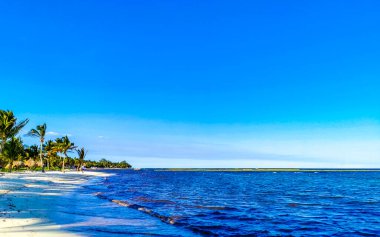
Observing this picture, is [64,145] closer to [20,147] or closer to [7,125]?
[20,147]

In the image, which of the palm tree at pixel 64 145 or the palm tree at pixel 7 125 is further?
the palm tree at pixel 64 145

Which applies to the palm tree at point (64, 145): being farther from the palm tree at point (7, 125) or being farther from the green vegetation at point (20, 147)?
the palm tree at point (7, 125)

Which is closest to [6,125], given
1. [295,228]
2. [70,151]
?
[70,151]

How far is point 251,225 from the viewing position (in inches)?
770

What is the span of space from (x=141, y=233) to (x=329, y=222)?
14185 millimetres

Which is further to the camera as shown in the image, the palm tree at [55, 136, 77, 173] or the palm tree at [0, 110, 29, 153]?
the palm tree at [55, 136, 77, 173]

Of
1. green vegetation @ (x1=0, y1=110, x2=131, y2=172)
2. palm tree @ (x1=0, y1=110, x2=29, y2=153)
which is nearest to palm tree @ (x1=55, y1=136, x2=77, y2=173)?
green vegetation @ (x1=0, y1=110, x2=131, y2=172)

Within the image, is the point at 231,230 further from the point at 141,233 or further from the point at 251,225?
the point at 141,233

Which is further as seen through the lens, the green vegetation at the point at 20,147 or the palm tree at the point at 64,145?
the palm tree at the point at 64,145

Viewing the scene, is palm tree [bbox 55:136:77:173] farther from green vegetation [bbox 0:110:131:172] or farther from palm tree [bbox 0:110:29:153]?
palm tree [bbox 0:110:29:153]

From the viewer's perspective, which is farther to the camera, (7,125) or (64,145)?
(64,145)

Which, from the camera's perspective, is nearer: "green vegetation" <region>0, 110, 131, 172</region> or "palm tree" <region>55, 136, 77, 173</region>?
"green vegetation" <region>0, 110, 131, 172</region>

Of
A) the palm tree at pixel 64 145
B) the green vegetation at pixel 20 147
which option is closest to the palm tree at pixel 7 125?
the green vegetation at pixel 20 147

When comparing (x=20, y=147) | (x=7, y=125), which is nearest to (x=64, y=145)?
(x=20, y=147)
